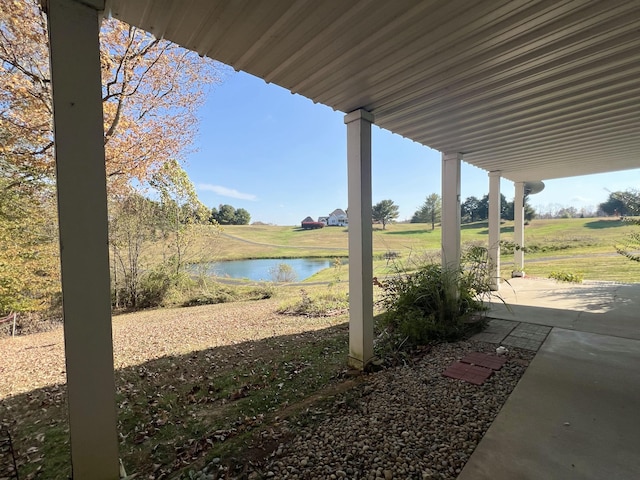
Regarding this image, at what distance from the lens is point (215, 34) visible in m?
1.51

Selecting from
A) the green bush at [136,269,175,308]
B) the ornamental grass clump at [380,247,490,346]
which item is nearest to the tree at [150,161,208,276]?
the green bush at [136,269,175,308]

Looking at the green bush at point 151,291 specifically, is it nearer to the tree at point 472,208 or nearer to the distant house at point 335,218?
the distant house at point 335,218

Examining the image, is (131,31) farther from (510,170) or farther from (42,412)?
(510,170)

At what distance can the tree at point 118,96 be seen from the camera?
4.33 metres

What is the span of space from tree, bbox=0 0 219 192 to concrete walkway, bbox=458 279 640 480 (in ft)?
16.2

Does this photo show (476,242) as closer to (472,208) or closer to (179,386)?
(179,386)

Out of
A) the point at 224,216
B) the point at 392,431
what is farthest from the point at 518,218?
the point at 224,216

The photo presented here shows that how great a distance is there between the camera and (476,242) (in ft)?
18.4

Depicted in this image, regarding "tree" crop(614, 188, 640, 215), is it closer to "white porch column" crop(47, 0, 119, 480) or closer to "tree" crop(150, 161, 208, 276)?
"white porch column" crop(47, 0, 119, 480)

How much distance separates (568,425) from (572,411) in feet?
0.65

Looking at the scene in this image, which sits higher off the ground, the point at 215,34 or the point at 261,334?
the point at 215,34

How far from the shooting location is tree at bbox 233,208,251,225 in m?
24.2

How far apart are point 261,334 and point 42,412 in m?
2.34

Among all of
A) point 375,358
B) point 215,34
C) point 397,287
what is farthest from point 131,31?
point 375,358
